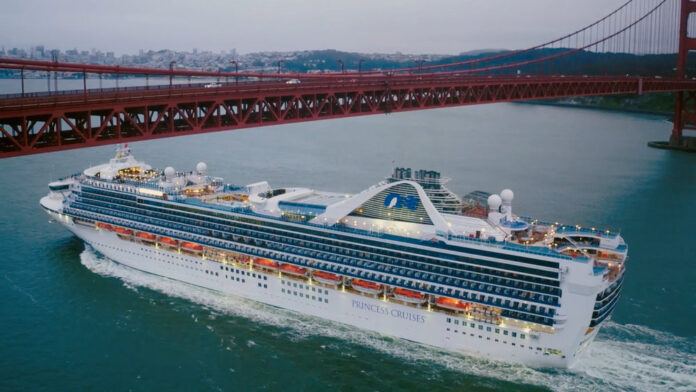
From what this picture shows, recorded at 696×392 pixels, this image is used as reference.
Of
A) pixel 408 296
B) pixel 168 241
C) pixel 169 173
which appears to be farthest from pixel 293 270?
pixel 169 173

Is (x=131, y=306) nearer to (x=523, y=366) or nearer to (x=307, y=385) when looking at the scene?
(x=307, y=385)

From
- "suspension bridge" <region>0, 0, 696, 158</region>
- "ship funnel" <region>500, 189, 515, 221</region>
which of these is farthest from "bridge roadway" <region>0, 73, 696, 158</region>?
"ship funnel" <region>500, 189, 515, 221</region>

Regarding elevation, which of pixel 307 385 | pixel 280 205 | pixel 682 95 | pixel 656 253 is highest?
pixel 682 95

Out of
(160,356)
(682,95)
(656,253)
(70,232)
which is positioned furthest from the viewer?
(682,95)

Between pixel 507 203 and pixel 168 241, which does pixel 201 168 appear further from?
pixel 507 203

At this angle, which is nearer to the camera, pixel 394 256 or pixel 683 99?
pixel 394 256

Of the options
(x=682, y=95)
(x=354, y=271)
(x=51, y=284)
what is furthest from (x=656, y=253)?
(x=682, y=95)

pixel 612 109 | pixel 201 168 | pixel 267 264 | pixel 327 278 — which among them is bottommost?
pixel 327 278
